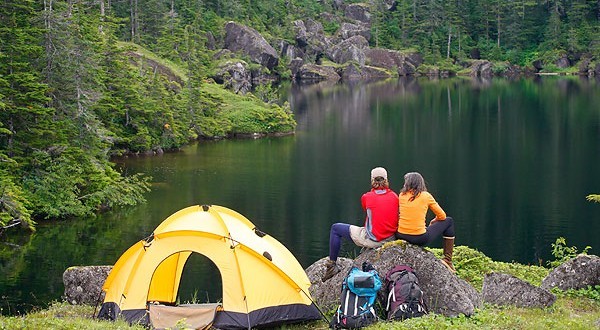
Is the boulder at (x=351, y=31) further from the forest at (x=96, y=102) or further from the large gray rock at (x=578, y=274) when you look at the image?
the large gray rock at (x=578, y=274)

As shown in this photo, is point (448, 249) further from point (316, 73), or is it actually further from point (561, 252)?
point (316, 73)

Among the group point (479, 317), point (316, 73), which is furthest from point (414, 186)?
point (316, 73)

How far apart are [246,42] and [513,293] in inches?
3003

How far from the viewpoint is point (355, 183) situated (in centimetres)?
3241

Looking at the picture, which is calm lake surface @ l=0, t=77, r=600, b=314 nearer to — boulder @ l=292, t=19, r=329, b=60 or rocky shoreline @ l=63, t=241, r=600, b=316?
rocky shoreline @ l=63, t=241, r=600, b=316

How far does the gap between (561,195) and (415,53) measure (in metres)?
81.5

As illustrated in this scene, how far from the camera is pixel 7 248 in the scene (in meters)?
21.9

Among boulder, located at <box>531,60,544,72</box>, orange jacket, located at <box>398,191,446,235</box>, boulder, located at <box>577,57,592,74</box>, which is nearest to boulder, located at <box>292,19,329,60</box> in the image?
boulder, located at <box>531,60,544,72</box>

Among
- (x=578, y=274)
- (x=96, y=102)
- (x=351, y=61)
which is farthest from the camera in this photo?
(x=351, y=61)

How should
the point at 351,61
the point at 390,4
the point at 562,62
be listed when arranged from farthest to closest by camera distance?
the point at 390,4
the point at 562,62
the point at 351,61

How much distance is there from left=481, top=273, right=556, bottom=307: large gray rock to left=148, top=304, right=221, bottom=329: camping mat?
4.42 m

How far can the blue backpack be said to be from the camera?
30.6ft

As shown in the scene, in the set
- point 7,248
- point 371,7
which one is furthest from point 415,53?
point 7,248

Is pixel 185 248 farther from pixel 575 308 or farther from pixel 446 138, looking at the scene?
pixel 446 138
